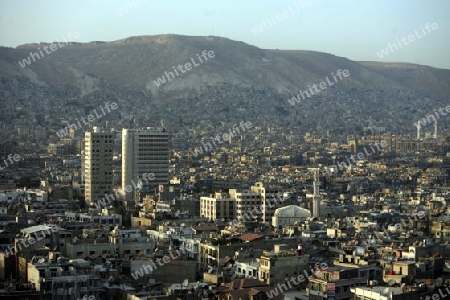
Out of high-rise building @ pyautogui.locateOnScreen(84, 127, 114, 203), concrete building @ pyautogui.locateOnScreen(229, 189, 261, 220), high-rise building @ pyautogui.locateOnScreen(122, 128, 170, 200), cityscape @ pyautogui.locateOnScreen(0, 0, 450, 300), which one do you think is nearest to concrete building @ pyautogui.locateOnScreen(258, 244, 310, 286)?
cityscape @ pyautogui.locateOnScreen(0, 0, 450, 300)

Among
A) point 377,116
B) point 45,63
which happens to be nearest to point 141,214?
point 377,116

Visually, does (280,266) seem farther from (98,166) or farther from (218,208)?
(98,166)

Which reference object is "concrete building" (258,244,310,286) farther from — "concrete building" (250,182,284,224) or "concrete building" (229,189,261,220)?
"concrete building" (229,189,261,220)

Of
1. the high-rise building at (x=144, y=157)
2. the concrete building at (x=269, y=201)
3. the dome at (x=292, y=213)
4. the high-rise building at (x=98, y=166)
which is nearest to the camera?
the dome at (x=292, y=213)

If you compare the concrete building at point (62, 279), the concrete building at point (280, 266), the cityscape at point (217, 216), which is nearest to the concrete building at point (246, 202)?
the cityscape at point (217, 216)

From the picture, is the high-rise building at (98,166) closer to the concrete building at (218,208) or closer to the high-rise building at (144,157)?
the high-rise building at (144,157)

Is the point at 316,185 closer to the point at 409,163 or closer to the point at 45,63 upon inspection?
the point at 409,163
